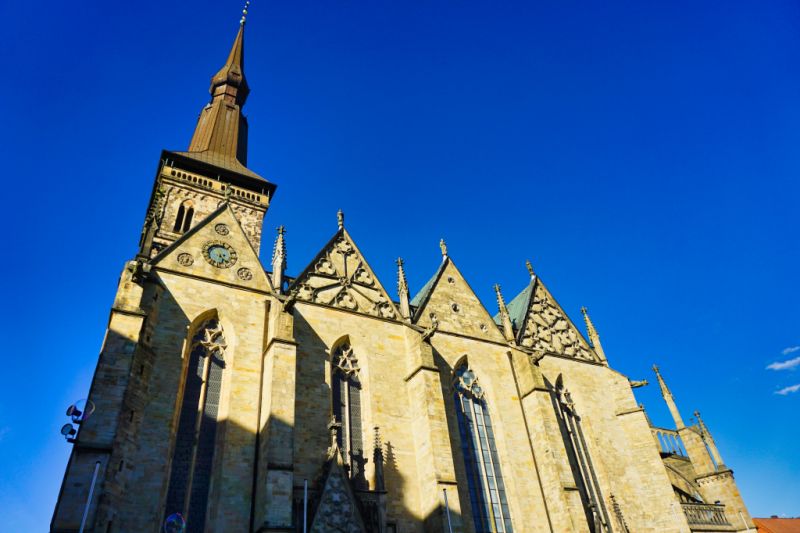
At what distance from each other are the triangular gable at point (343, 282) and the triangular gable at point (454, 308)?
6.64 ft

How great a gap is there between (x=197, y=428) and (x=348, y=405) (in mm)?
4806

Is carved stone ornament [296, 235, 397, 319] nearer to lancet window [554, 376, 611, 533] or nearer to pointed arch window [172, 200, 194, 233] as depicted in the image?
pointed arch window [172, 200, 194, 233]

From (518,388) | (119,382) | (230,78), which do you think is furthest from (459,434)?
(230,78)

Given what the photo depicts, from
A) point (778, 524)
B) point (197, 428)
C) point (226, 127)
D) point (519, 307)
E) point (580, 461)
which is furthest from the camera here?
point (778, 524)

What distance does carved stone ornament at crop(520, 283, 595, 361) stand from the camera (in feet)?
80.4

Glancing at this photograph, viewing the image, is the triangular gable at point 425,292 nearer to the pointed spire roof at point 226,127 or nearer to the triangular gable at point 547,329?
the triangular gable at point 547,329

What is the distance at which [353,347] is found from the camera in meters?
18.6

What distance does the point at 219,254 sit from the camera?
18.0 metres

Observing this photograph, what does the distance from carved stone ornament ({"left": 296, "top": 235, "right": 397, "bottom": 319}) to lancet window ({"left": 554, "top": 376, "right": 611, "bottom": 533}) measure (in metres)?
8.65

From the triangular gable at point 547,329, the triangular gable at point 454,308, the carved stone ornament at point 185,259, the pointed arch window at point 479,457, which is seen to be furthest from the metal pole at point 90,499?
the triangular gable at point 547,329

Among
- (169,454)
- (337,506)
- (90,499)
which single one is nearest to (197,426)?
(169,454)

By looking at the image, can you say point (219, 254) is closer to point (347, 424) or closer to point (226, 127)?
point (347, 424)

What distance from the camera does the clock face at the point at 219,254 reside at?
17.7 meters

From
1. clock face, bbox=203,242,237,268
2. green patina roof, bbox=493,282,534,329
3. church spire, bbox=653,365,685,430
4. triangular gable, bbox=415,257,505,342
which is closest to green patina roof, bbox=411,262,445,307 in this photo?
triangular gable, bbox=415,257,505,342
